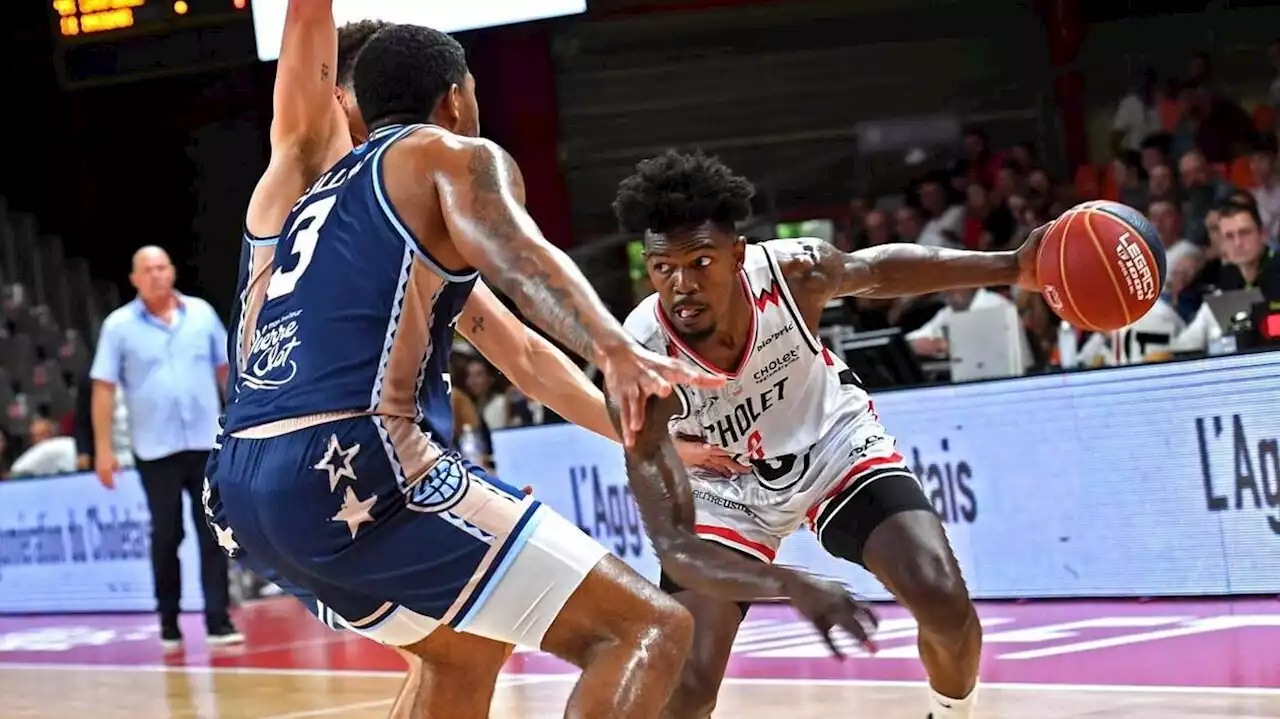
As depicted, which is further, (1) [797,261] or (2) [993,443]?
(2) [993,443]

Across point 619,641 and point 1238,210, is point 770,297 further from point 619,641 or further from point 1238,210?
point 1238,210

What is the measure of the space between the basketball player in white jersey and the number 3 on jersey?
130 centimetres

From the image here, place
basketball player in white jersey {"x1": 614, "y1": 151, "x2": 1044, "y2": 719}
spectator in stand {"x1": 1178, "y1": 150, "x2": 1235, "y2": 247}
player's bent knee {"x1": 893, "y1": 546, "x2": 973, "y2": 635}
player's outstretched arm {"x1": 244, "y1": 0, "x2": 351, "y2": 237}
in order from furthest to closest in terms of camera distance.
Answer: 1. spectator in stand {"x1": 1178, "y1": 150, "x2": 1235, "y2": 247}
2. basketball player in white jersey {"x1": 614, "y1": 151, "x2": 1044, "y2": 719}
3. player's bent knee {"x1": 893, "y1": 546, "x2": 973, "y2": 635}
4. player's outstretched arm {"x1": 244, "y1": 0, "x2": 351, "y2": 237}

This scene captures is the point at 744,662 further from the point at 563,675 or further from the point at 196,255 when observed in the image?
the point at 196,255

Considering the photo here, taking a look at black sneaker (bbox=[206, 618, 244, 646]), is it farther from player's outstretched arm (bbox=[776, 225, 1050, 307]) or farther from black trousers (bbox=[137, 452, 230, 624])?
player's outstretched arm (bbox=[776, 225, 1050, 307])

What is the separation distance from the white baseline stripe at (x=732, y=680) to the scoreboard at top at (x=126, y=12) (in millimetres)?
4131

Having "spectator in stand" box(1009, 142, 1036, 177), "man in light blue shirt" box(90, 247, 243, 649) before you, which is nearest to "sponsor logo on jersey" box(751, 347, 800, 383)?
"man in light blue shirt" box(90, 247, 243, 649)

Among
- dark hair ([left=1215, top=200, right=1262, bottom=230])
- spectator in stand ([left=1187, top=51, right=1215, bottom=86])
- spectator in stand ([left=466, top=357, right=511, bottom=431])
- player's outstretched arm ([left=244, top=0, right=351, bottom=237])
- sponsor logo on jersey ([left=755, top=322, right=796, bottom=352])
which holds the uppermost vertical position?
player's outstretched arm ([left=244, top=0, right=351, bottom=237])

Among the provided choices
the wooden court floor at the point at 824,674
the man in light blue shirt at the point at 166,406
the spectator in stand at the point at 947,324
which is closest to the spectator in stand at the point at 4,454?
the man in light blue shirt at the point at 166,406

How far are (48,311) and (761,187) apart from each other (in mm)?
9283

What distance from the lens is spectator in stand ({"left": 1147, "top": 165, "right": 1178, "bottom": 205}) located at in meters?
10.9

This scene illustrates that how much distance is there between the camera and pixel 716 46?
16.5 metres

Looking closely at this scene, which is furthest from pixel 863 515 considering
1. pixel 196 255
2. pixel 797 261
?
pixel 196 255

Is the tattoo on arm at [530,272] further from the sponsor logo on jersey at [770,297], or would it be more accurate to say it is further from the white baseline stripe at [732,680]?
the white baseline stripe at [732,680]
